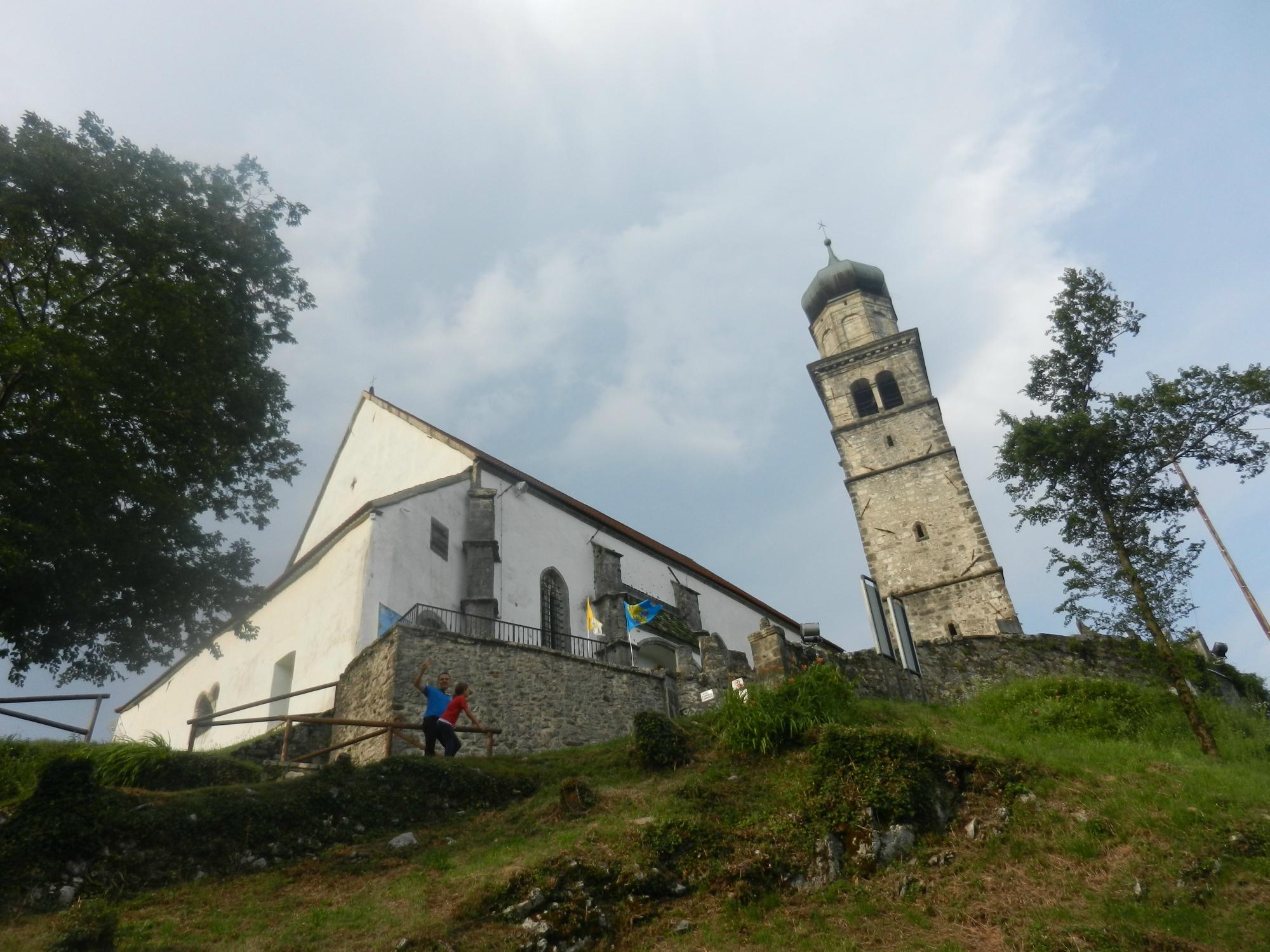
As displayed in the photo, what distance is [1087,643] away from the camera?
67.5ft

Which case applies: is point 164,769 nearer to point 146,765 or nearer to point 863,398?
point 146,765

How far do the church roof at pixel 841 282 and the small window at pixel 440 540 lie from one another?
2439cm

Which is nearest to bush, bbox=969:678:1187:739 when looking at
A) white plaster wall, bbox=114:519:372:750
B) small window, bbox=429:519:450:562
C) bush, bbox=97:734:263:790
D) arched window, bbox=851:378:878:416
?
small window, bbox=429:519:450:562

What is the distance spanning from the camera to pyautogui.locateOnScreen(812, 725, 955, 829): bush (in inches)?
393

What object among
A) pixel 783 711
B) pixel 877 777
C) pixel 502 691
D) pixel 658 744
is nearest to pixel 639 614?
pixel 502 691

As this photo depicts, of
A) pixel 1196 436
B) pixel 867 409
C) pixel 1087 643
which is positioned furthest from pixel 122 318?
pixel 867 409

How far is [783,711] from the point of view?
12688mm

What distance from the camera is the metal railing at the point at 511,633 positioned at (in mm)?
19109

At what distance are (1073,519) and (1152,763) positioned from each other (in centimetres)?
579

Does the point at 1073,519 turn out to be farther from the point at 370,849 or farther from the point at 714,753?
Result: the point at 370,849

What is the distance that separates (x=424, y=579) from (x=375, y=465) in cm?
770

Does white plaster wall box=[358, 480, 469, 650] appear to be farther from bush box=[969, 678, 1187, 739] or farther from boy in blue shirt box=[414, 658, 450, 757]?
bush box=[969, 678, 1187, 739]

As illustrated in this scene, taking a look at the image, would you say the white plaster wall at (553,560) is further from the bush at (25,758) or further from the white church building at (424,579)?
the bush at (25,758)

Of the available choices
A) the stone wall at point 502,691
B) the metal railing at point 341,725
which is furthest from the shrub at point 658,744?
the stone wall at point 502,691
